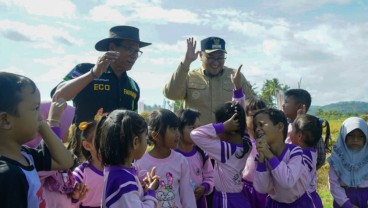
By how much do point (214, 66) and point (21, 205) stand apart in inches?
120

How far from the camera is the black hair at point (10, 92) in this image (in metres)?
1.93

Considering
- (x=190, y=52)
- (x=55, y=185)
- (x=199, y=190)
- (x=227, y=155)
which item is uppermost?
(x=190, y=52)

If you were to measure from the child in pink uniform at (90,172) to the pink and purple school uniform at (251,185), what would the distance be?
1.34 m

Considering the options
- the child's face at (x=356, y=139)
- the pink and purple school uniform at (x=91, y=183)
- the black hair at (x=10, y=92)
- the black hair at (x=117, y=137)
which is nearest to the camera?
the black hair at (x=10, y=92)

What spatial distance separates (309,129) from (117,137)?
215 cm

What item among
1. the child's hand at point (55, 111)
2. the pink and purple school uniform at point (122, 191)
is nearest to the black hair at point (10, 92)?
the child's hand at point (55, 111)

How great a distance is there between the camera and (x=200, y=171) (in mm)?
3744

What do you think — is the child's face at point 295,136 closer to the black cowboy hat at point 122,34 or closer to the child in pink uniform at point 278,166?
the child in pink uniform at point 278,166

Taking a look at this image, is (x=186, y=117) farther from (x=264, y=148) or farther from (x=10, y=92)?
(x=10, y=92)

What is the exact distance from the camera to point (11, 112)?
6.40ft

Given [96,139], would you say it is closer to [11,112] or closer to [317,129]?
[11,112]

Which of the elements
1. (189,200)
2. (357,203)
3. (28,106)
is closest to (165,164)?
(189,200)

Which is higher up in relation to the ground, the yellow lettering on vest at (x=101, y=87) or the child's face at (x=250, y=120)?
the yellow lettering on vest at (x=101, y=87)

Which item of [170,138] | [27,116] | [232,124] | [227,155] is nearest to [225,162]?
[227,155]
